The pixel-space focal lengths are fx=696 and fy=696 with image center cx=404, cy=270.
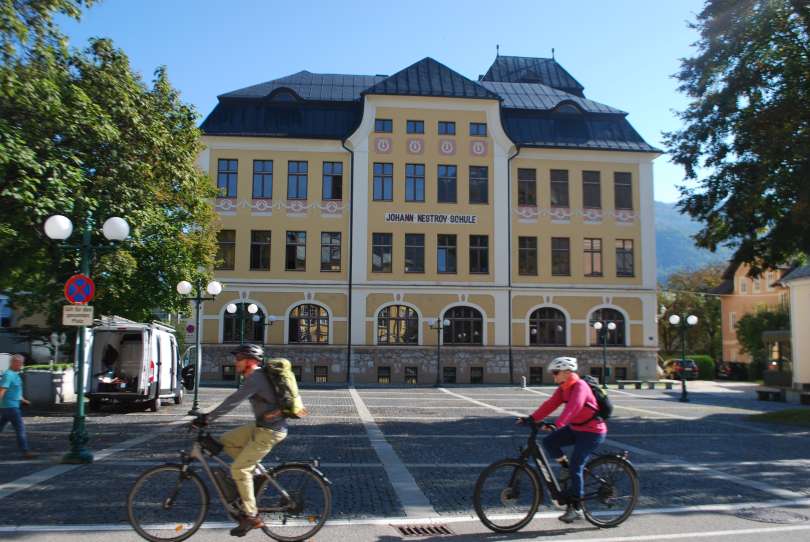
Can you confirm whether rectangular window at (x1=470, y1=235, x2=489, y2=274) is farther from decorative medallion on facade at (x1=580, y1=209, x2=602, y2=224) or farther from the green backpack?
the green backpack

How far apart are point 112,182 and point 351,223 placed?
22.1m

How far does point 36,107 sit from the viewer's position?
12789 mm

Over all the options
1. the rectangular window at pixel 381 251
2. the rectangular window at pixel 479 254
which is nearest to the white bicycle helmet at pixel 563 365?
the rectangular window at pixel 381 251

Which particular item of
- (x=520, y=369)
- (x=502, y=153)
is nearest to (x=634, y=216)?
(x=502, y=153)

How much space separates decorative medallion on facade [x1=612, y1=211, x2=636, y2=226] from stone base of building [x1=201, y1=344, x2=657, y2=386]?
24.3ft

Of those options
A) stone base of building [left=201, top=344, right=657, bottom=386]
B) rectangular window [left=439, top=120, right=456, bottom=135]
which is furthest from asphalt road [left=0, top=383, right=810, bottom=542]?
rectangular window [left=439, top=120, right=456, bottom=135]

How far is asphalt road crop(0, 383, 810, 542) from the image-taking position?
720cm

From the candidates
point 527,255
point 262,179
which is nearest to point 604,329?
point 527,255

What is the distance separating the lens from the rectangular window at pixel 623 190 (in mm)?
39719

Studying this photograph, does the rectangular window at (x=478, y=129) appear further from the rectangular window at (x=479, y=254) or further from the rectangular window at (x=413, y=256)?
the rectangular window at (x=413, y=256)

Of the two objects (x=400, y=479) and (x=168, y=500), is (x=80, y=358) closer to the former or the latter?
(x=400, y=479)

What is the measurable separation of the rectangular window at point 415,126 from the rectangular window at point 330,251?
22.8 feet

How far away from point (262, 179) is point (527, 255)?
15.1 m

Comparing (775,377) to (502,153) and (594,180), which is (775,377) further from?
(502,153)
